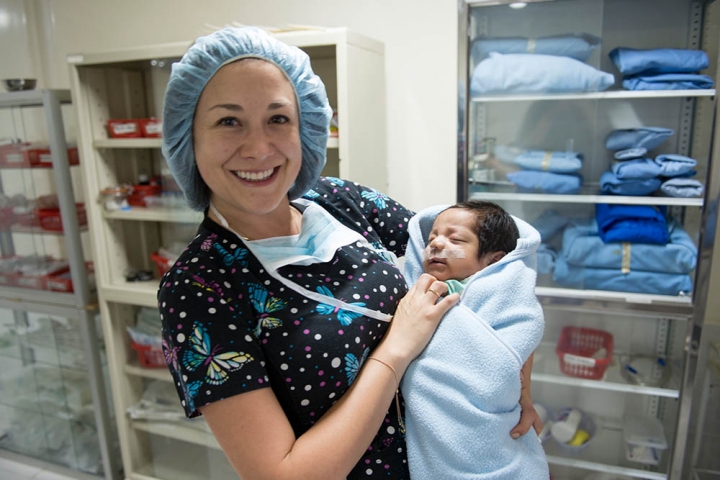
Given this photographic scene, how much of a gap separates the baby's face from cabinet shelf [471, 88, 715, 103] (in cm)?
84

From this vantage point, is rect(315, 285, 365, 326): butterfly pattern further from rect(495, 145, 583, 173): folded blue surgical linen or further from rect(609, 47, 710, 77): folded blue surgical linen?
rect(609, 47, 710, 77): folded blue surgical linen

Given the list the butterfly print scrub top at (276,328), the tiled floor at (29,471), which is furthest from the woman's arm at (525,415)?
the tiled floor at (29,471)

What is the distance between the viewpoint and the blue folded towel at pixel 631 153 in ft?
6.22

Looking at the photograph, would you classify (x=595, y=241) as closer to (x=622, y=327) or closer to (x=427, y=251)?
(x=622, y=327)

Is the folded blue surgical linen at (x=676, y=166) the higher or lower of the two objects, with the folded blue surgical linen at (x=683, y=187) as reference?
higher

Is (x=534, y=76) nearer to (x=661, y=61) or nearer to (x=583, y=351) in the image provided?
(x=661, y=61)

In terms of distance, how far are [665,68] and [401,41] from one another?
3.30 feet

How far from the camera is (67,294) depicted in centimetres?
243

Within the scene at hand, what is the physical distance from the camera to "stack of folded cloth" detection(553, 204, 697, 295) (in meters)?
1.88

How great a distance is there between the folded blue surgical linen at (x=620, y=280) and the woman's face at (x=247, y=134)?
145 cm

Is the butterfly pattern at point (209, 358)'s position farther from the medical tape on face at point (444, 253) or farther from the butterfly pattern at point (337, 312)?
the medical tape on face at point (444, 253)

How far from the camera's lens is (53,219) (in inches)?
96.0

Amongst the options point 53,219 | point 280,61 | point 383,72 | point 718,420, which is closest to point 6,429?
point 53,219

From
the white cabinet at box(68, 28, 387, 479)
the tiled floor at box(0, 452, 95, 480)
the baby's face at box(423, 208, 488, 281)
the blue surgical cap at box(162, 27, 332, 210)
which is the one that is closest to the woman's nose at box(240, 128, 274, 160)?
the blue surgical cap at box(162, 27, 332, 210)
